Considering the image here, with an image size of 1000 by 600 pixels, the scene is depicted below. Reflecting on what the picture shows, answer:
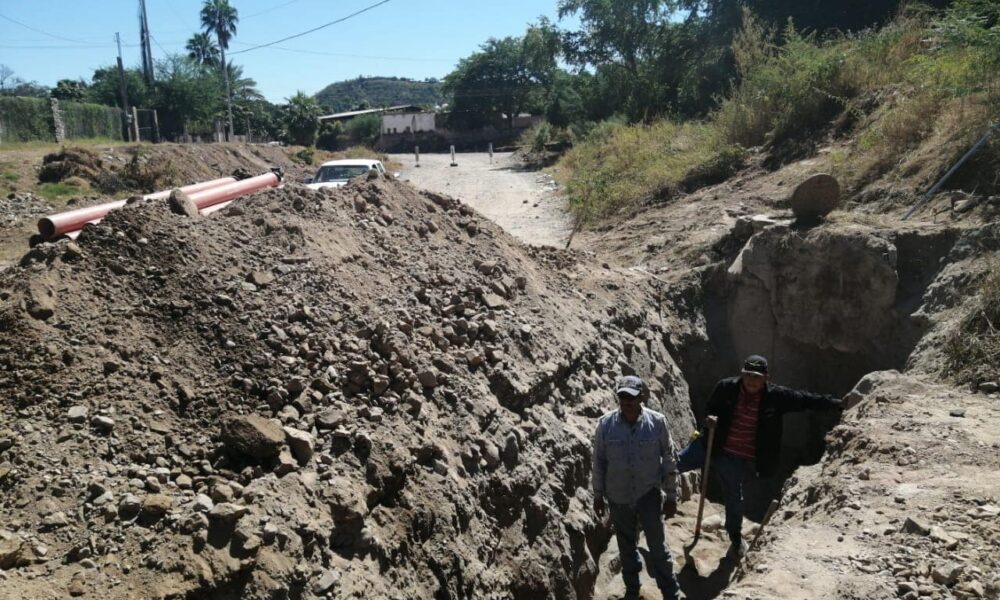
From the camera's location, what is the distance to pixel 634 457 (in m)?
4.88

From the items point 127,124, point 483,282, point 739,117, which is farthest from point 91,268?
point 127,124

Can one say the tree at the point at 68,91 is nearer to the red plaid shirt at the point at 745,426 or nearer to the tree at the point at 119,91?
the tree at the point at 119,91

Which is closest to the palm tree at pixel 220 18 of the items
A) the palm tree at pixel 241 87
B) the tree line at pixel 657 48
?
the palm tree at pixel 241 87

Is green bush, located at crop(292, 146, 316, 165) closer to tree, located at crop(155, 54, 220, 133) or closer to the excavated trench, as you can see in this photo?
tree, located at crop(155, 54, 220, 133)

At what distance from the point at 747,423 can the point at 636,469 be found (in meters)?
1.39

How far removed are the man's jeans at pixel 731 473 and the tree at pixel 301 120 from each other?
45586mm

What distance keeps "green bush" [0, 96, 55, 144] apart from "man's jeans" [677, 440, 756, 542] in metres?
25.9

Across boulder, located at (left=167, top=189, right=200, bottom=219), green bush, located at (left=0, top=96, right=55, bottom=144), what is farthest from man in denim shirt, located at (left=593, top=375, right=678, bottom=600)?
green bush, located at (left=0, top=96, right=55, bottom=144)

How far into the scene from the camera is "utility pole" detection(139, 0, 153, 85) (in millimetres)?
38594

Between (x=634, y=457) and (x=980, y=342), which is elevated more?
(x=980, y=342)

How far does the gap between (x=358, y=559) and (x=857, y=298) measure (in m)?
6.75

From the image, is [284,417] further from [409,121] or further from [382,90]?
[382,90]

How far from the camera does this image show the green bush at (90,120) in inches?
1108

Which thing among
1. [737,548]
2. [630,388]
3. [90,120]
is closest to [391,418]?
[630,388]
